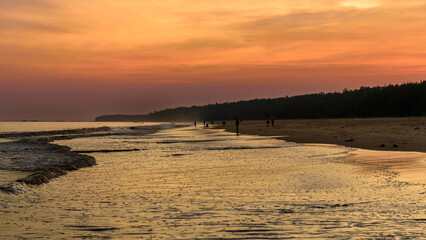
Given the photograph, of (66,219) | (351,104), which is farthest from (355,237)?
(351,104)

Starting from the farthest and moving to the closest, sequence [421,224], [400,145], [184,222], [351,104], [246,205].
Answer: [351,104], [400,145], [246,205], [184,222], [421,224]

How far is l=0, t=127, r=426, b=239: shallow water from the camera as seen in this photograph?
25.9ft

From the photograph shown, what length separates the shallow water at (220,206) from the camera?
7899 millimetres

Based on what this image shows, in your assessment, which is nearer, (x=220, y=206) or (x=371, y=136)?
(x=220, y=206)

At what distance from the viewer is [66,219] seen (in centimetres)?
900

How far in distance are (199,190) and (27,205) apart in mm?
4294

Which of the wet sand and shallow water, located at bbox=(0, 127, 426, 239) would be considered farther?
the wet sand

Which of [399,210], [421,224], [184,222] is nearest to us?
[421,224]

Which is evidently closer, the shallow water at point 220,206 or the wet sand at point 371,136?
the shallow water at point 220,206

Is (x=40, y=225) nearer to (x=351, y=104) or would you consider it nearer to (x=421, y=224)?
(x=421, y=224)

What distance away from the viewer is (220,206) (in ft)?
33.3

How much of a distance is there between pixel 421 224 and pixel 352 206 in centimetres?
190

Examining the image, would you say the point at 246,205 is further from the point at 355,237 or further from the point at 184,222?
the point at 355,237

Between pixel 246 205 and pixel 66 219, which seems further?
pixel 246 205
